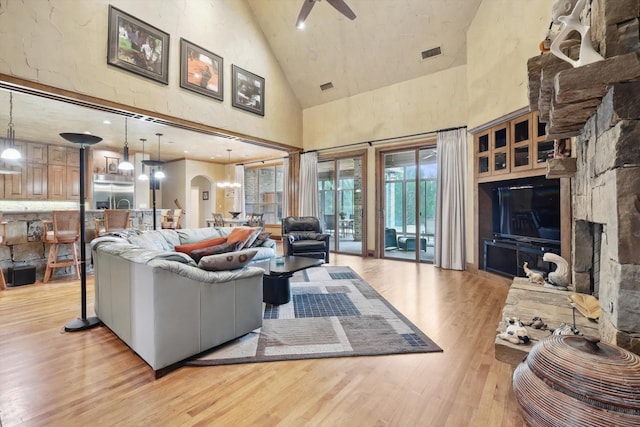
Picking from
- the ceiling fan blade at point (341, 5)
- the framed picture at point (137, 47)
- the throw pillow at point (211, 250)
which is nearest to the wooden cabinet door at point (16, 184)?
the framed picture at point (137, 47)

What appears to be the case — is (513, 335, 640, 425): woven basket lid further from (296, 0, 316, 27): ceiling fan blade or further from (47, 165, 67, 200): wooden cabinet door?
(47, 165, 67, 200): wooden cabinet door

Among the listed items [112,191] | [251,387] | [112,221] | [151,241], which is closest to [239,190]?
[112,191]

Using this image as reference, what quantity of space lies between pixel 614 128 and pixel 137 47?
5526 mm

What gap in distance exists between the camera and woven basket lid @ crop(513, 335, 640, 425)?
976mm

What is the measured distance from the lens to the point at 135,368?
2.08m

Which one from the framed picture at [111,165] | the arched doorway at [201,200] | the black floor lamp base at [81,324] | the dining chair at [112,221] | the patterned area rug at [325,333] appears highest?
the framed picture at [111,165]

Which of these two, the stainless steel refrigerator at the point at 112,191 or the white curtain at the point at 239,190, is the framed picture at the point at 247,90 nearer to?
the white curtain at the point at 239,190

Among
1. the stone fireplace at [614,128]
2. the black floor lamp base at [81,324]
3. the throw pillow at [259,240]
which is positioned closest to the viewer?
the stone fireplace at [614,128]

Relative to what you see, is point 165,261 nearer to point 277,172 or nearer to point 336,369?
point 336,369

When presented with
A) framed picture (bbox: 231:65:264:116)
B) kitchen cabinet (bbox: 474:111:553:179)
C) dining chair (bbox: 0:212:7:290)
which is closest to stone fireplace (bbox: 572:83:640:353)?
kitchen cabinet (bbox: 474:111:553:179)

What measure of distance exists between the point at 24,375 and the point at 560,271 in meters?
4.37

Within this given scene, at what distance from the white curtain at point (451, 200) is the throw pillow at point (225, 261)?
4.09m

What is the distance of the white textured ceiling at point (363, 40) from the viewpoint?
5.00 metres

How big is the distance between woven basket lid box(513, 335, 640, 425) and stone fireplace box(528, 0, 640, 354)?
0.40m
